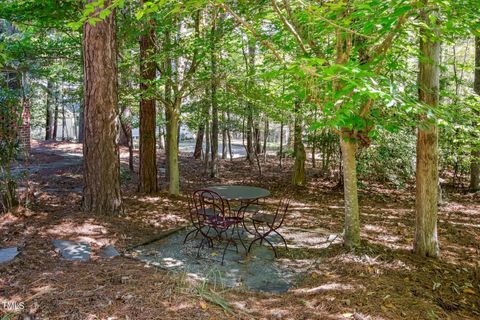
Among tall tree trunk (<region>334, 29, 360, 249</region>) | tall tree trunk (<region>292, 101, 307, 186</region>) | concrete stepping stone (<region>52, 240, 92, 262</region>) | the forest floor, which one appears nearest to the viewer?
the forest floor

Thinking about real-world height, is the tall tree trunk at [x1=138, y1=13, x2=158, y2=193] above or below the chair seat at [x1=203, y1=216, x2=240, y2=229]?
above

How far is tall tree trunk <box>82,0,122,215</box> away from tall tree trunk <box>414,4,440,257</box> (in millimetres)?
4222

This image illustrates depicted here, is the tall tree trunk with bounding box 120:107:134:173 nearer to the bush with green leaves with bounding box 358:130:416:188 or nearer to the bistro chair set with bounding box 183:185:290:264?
the bistro chair set with bounding box 183:185:290:264

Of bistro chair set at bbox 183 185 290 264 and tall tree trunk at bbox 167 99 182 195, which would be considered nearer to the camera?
bistro chair set at bbox 183 185 290 264

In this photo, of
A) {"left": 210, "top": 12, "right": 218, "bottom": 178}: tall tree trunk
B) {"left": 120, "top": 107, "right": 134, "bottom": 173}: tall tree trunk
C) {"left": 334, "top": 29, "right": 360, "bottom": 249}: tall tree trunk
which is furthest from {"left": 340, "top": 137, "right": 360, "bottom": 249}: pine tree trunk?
{"left": 120, "top": 107, "right": 134, "bottom": 173}: tall tree trunk

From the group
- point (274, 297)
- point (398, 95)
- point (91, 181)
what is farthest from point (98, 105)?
point (398, 95)

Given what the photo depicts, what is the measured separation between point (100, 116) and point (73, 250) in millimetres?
2030

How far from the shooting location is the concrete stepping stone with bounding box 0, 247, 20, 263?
3.42 m

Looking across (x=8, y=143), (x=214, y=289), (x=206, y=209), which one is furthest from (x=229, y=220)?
(x=8, y=143)

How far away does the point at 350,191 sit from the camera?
14.2 ft

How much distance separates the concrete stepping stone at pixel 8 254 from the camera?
3.42 meters

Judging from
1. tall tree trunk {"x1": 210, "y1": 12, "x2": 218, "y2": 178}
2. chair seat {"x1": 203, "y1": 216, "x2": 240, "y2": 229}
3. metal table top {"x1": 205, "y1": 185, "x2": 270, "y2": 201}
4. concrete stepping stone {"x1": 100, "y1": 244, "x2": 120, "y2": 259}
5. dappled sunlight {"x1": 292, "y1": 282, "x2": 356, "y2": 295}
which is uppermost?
tall tree trunk {"x1": 210, "y1": 12, "x2": 218, "y2": 178}

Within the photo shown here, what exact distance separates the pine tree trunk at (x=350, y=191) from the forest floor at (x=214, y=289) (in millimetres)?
190

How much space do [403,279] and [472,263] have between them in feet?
5.01
